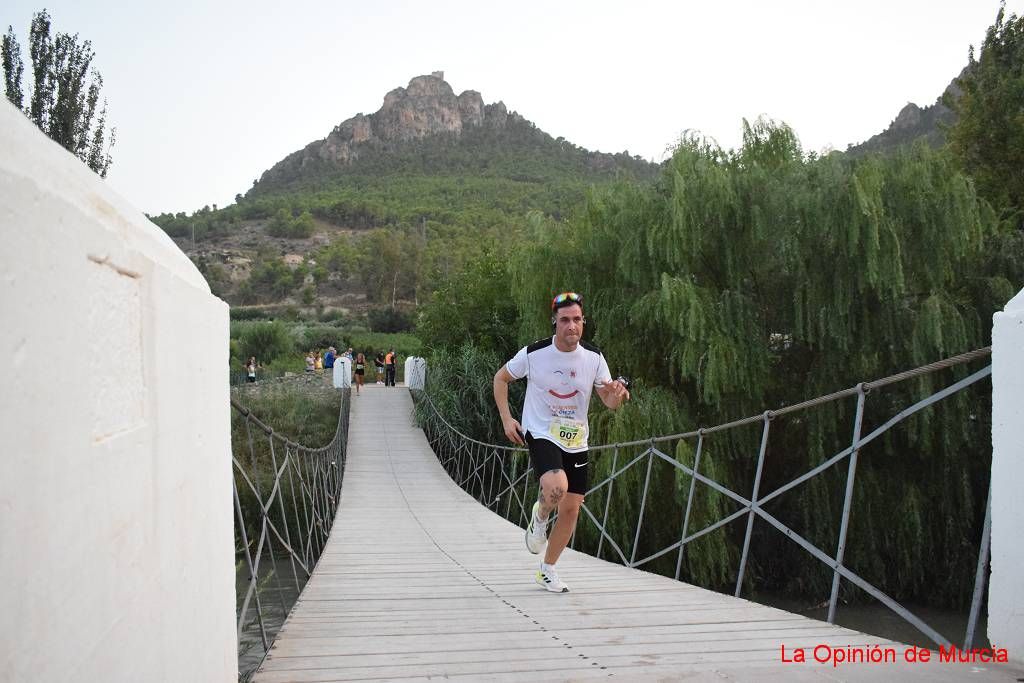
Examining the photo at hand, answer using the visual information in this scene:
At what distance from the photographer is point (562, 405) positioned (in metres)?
4.14

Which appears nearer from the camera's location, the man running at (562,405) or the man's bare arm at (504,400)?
the man running at (562,405)

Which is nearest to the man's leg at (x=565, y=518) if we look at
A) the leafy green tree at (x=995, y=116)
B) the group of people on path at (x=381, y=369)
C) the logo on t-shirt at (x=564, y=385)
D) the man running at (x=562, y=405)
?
the man running at (x=562, y=405)

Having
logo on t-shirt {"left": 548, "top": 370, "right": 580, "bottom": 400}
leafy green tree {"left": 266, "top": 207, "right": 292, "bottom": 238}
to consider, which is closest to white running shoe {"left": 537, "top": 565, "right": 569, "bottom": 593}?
logo on t-shirt {"left": 548, "top": 370, "right": 580, "bottom": 400}

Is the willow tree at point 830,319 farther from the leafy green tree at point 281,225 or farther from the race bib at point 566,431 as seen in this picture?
the leafy green tree at point 281,225

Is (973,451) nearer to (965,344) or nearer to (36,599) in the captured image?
(965,344)

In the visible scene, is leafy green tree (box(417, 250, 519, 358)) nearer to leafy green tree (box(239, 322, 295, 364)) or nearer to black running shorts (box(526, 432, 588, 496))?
black running shorts (box(526, 432, 588, 496))

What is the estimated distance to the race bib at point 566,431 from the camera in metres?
4.14

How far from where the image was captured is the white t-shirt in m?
4.12

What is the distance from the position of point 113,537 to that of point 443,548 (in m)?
6.06

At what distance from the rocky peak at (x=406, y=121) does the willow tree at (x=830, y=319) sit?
272 feet

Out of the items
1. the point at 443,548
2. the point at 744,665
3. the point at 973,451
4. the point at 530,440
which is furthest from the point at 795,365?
the point at 744,665

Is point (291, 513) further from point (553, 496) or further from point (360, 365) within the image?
point (553, 496)

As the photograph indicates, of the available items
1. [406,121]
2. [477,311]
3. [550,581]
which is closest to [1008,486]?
[550,581]

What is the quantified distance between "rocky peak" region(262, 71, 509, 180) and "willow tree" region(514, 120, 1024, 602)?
3259 inches
